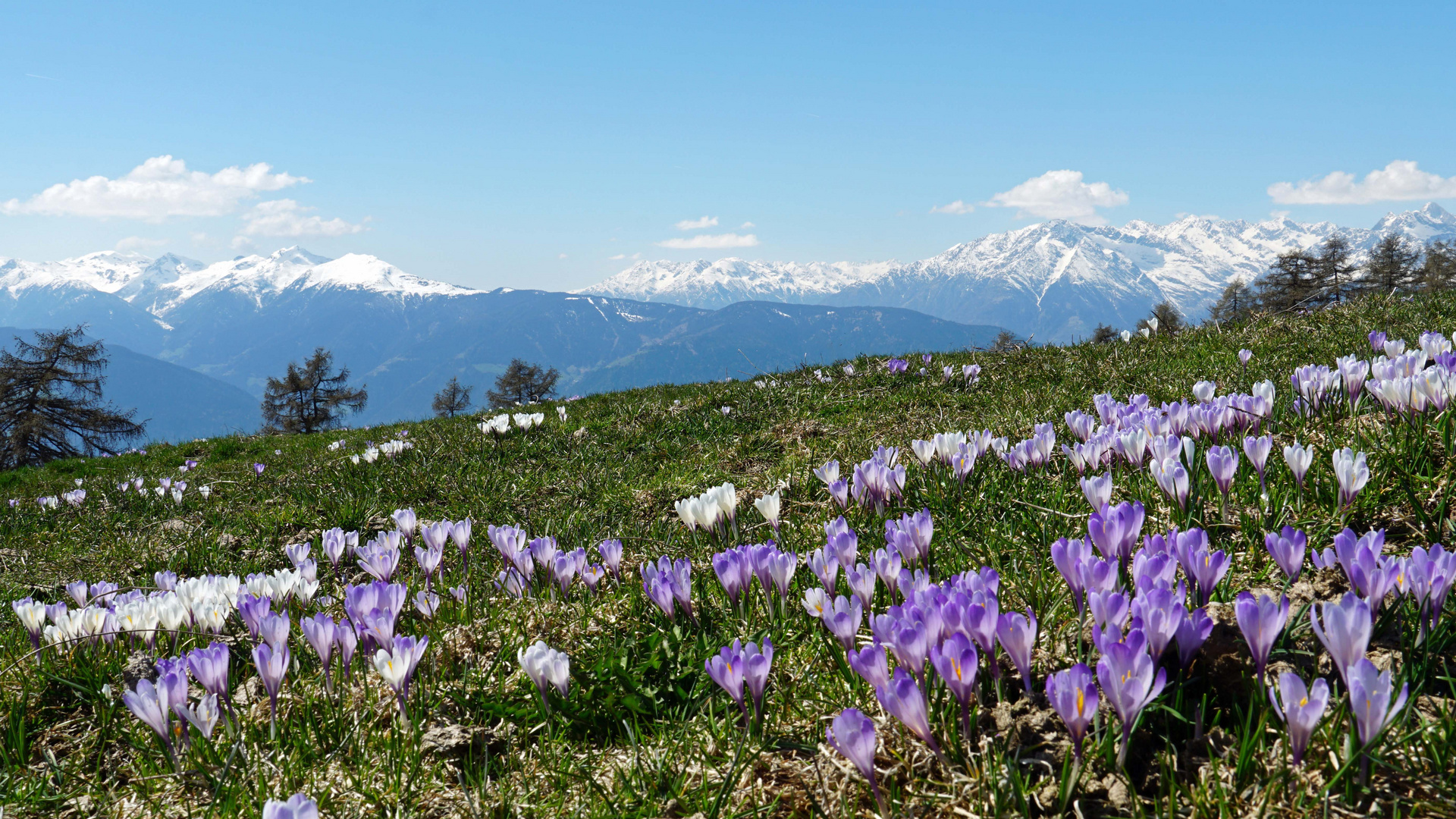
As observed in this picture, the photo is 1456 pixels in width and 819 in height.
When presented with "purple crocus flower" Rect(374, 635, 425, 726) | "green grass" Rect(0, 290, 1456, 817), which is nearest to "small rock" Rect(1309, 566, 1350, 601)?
"green grass" Rect(0, 290, 1456, 817)

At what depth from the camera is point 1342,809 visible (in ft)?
5.22

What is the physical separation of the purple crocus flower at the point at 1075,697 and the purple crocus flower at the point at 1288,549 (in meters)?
0.89

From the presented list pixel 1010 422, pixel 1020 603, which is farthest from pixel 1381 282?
pixel 1020 603

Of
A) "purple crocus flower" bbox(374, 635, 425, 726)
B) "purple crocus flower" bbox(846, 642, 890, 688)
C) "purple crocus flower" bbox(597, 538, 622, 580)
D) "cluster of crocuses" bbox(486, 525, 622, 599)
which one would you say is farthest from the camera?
"purple crocus flower" bbox(597, 538, 622, 580)

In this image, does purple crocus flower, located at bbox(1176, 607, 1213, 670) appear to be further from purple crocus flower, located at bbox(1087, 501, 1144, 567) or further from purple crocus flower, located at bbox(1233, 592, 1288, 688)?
purple crocus flower, located at bbox(1087, 501, 1144, 567)

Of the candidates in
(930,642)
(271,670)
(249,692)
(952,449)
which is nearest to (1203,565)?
(930,642)

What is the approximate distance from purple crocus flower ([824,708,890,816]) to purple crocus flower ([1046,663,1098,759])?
40cm

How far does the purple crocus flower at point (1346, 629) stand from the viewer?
5.18ft

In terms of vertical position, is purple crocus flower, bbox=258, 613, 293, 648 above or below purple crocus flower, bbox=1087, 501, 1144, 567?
below

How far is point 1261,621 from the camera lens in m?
1.72

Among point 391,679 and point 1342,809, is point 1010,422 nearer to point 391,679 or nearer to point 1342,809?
point 1342,809

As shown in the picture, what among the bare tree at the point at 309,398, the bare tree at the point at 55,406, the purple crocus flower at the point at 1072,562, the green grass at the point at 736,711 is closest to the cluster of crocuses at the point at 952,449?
the green grass at the point at 736,711

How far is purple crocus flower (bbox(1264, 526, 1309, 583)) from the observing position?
2098 mm

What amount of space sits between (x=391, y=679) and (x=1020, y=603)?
2182mm
